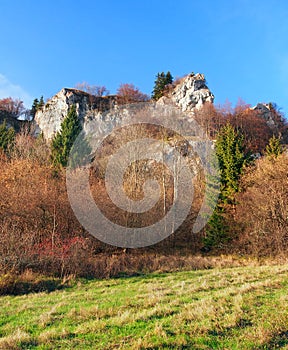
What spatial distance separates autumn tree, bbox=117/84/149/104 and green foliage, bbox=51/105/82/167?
18828mm

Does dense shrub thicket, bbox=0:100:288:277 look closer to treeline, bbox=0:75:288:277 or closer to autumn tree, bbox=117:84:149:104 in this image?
treeline, bbox=0:75:288:277

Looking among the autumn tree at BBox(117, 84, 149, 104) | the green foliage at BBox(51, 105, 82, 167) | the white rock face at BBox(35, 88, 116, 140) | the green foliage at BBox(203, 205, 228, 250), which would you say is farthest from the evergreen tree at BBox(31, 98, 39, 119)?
the green foliage at BBox(203, 205, 228, 250)

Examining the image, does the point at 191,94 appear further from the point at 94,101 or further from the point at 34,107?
the point at 34,107

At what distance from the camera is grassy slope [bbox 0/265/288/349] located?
386cm

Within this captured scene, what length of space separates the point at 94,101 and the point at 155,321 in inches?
2130

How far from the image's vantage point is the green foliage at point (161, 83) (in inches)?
2293

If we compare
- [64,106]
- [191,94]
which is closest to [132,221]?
[191,94]

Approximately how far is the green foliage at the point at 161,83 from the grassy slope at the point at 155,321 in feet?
179

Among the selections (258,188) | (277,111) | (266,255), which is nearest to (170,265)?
(266,255)

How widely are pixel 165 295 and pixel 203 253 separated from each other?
43.8 ft

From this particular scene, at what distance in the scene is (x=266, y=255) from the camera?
54.0 ft

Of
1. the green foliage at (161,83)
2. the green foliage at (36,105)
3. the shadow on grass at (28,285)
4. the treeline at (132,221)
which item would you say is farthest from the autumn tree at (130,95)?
the shadow on grass at (28,285)

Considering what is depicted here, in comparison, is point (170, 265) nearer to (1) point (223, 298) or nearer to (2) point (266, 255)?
(2) point (266, 255)

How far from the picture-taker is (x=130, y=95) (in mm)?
58625
